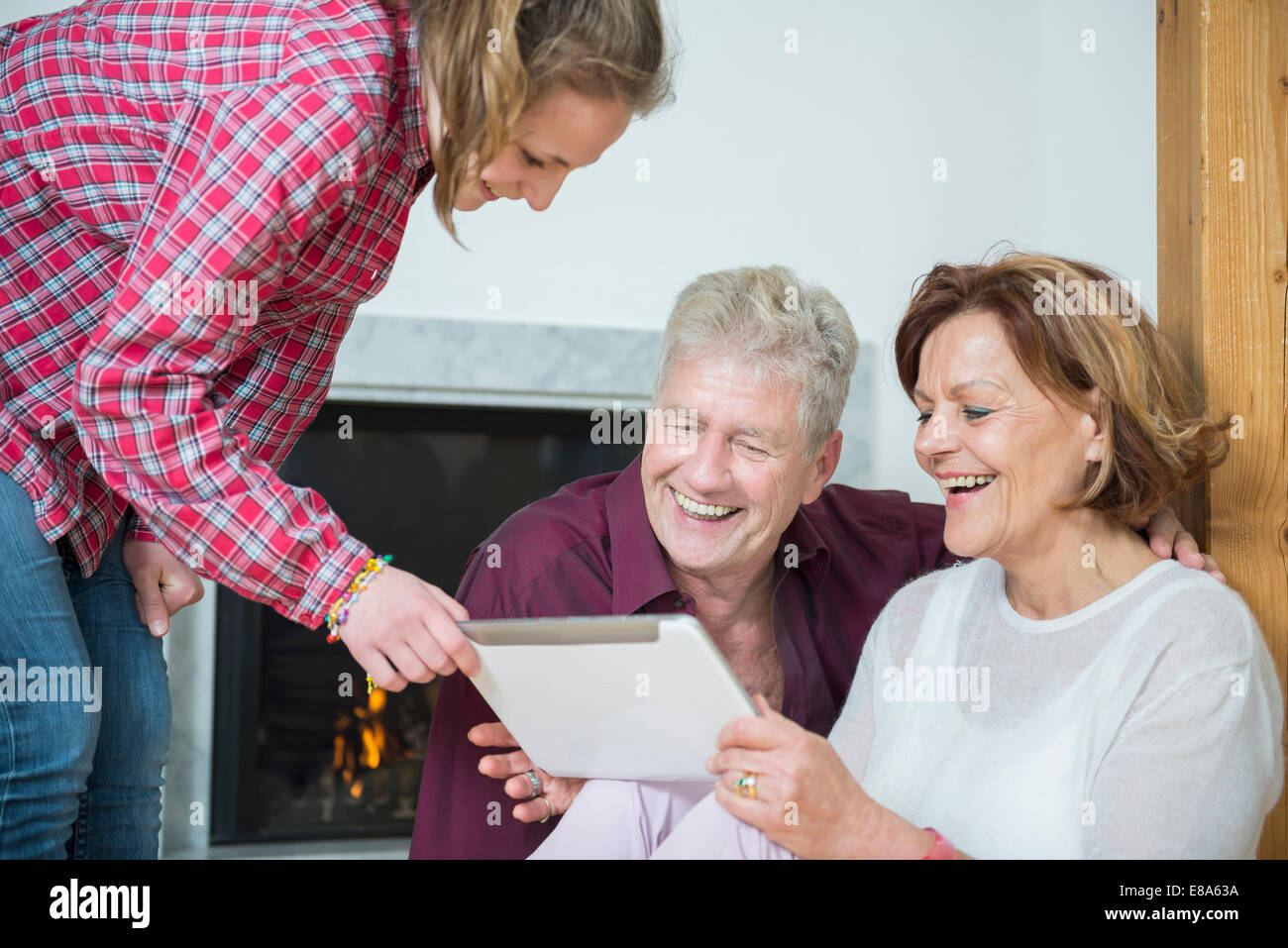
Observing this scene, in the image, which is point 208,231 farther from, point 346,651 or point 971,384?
point 346,651

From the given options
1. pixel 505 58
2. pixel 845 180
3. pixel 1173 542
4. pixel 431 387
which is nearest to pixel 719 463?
pixel 1173 542

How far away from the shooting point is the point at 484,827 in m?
1.58

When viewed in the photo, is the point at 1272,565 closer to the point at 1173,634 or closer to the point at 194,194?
the point at 1173,634

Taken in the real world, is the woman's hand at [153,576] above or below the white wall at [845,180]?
below

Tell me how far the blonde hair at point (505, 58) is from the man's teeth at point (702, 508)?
0.63 metres

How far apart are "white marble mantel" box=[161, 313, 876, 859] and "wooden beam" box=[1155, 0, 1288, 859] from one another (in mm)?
1747

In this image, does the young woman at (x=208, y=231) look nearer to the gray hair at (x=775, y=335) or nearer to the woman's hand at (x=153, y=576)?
the woman's hand at (x=153, y=576)

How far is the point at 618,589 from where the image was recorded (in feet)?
5.57

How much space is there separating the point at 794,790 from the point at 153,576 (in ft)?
2.73

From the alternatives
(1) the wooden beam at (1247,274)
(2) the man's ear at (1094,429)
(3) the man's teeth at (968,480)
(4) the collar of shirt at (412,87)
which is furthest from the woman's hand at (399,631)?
(1) the wooden beam at (1247,274)

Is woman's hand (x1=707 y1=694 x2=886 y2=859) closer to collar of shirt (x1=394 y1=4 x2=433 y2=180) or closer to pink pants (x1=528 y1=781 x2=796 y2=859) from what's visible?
pink pants (x1=528 y1=781 x2=796 y2=859)

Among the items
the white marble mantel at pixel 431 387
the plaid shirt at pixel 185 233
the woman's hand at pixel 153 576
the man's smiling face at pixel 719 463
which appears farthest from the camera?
the white marble mantel at pixel 431 387

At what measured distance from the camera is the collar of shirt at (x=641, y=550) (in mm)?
1692
